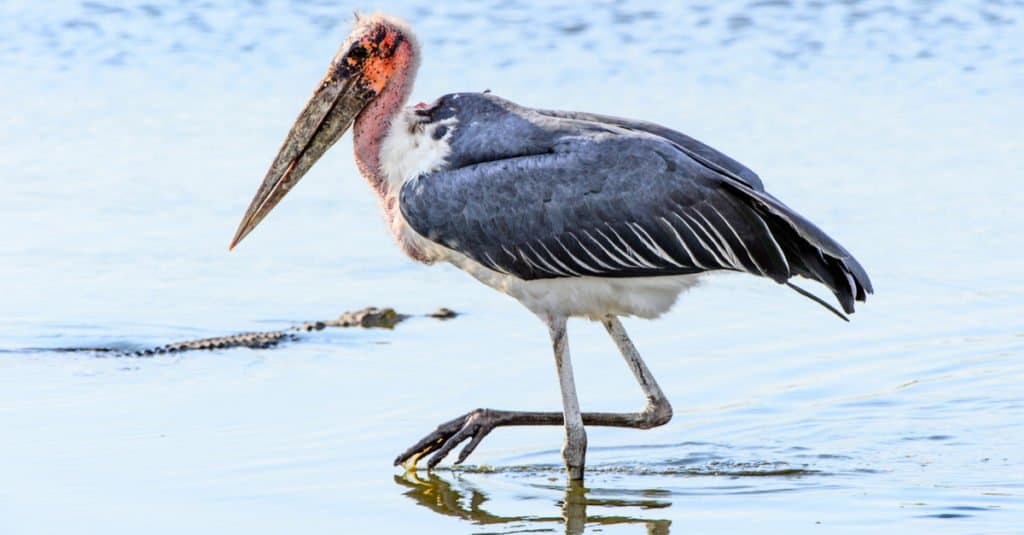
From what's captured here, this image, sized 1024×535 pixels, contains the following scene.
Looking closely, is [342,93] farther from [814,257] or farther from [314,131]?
[814,257]

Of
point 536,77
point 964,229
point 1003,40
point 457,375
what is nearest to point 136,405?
point 457,375

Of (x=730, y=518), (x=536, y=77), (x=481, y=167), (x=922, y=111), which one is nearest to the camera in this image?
(x=730, y=518)

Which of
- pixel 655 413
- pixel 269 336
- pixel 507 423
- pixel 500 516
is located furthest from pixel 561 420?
pixel 269 336

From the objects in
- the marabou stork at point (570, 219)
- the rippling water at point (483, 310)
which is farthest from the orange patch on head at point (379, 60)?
the rippling water at point (483, 310)

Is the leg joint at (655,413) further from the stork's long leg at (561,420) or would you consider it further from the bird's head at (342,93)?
the bird's head at (342,93)

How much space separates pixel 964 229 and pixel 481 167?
477cm

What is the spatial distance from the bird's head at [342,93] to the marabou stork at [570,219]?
0.27 meters

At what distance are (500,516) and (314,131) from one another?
2.08 m

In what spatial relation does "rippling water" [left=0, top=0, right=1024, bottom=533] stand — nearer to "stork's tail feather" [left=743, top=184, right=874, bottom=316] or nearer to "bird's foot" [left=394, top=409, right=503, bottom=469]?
"bird's foot" [left=394, top=409, right=503, bottom=469]

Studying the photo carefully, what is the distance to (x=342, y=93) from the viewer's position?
8055 millimetres

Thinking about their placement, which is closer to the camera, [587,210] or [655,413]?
[587,210]

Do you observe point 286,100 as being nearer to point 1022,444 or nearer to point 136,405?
point 136,405

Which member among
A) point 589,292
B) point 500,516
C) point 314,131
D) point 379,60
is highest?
point 379,60

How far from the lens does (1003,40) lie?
16.8 metres
